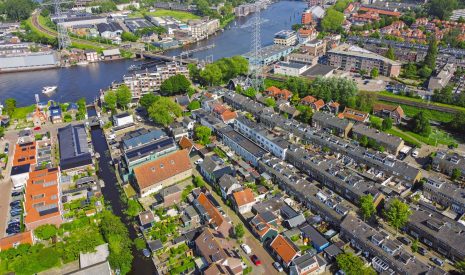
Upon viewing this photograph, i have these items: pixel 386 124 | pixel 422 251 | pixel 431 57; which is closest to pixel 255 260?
pixel 422 251

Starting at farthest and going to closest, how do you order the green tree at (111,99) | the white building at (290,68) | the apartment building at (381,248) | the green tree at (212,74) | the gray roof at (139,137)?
the white building at (290,68) < the green tree at (212,74) < the green tree at (111,99) < the gray roof at (139,137) < the apartment building at (381,248)

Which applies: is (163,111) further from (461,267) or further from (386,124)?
(461,267)

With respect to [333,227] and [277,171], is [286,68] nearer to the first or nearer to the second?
[277,171]

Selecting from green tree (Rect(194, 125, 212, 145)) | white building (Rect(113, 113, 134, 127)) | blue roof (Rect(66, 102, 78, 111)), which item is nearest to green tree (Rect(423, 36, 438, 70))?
green tree (Rect(194, 125, 212, 145))

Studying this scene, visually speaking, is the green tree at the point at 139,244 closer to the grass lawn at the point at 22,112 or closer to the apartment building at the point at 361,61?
the grass lawn at the point at 22,112

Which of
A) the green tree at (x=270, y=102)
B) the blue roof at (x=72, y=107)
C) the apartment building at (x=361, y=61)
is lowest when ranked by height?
the blue roof at (x=72, y=107)

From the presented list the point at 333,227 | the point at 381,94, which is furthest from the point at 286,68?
the point at 333,227

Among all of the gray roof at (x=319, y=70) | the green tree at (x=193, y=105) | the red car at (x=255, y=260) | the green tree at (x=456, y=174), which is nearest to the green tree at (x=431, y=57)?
the gray roof at (x=319, y=70)

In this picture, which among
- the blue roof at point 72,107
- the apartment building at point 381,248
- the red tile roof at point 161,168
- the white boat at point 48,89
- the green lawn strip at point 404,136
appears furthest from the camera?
the white boat at point 48,89
